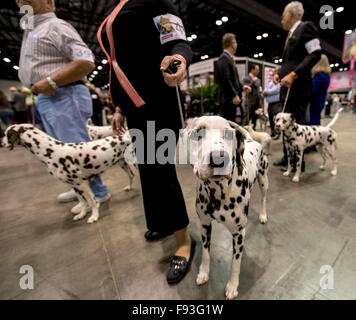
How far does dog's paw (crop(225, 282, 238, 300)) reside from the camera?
1123mm

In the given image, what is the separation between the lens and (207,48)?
14.8 metres

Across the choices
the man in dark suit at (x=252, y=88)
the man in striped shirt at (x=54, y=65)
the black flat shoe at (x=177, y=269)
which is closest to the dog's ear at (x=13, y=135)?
the man in striped shirt at (x=54, y=65)

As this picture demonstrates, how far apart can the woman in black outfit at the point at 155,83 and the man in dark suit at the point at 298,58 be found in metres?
2.07

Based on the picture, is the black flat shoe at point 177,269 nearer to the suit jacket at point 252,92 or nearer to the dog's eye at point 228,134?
the dog's eye at point 228,134

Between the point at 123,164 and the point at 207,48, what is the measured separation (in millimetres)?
15467

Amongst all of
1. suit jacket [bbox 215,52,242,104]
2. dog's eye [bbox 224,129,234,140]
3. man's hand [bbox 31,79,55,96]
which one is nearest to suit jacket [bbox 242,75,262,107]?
suit jacket [bbox 215,52,242,104]

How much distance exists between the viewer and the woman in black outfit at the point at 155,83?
1.02 meters

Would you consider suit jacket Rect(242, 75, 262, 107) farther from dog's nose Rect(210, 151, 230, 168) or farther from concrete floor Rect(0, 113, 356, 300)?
dog's nose Rect(210, 151, 230, 168)

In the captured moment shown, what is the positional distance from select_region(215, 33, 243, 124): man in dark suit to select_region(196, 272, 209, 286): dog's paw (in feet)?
8.12

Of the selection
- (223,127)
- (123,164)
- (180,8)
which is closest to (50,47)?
(123,164)

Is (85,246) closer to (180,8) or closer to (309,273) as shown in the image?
(309,273)

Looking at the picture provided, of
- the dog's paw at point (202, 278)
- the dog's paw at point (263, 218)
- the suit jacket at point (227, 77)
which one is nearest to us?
the dog's paw at point (202, 278)

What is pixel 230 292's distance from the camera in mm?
1136

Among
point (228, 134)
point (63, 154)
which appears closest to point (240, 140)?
point (228, 134)
